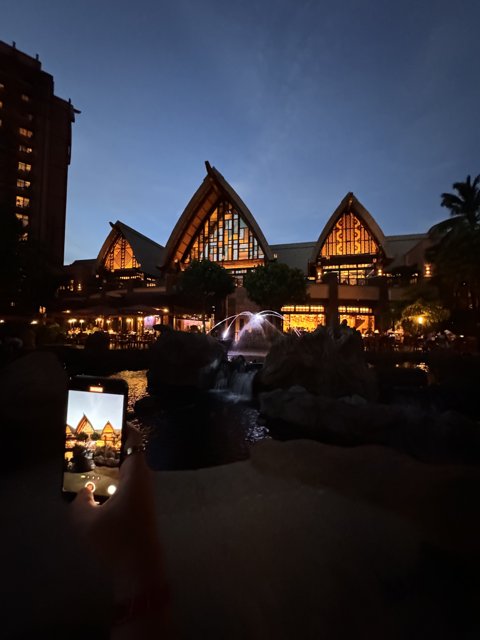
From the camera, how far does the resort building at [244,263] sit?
31.3m

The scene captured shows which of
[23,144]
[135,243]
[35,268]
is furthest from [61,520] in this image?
[23,144]

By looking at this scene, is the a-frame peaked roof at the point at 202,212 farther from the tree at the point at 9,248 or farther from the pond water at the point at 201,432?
the pond water at the point at 201,432

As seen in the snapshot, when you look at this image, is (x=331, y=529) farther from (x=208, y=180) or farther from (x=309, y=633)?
(x=208, y=180)

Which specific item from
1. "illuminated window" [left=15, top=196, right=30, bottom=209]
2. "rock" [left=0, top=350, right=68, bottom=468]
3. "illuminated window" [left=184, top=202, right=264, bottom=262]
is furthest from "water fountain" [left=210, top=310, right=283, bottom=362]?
"illuminated window" [left=15, top=196, right=30, bottom=209]

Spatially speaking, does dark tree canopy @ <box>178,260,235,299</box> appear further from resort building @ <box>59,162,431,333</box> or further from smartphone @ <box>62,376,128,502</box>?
smartphone @ <box>62,376,128,502</box>

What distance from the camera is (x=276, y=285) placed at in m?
25.3

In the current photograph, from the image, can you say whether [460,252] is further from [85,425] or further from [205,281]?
[85,425]

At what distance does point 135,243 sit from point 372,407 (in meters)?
42.1

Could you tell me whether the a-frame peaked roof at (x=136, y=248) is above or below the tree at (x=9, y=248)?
above

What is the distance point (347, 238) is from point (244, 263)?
1231 centimetres

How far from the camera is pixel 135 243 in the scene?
146ft

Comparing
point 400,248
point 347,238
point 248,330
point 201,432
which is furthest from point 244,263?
point 201,432

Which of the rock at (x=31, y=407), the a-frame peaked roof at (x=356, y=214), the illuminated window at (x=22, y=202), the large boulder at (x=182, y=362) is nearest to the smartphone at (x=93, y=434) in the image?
the rock at (x=31, y=407)

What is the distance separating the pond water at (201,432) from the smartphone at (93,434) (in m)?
2.68
